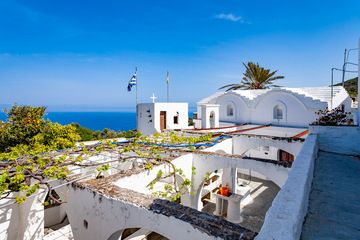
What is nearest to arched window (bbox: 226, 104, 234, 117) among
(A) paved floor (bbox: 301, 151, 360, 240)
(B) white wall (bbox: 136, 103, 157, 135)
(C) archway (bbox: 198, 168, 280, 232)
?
(C) archway (bbox: 198, 168, 280, 232)

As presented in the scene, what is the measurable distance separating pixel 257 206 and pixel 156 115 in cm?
A: 1139

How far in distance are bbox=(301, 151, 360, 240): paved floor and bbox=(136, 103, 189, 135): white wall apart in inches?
661

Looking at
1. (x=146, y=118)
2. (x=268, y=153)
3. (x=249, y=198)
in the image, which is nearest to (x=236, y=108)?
(x=268, y=153)

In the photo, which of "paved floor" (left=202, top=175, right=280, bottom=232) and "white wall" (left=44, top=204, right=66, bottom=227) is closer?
"white wall" (left=44, top=204, right=66, bottom=227)

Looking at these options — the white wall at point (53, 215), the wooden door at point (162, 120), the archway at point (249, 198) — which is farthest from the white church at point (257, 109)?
the white wall at point (53, 215)

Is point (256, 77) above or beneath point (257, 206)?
above

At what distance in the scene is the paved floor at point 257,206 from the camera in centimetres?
1210

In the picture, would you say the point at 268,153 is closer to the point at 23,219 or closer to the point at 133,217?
the point at 133,217

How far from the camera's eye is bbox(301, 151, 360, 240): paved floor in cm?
228

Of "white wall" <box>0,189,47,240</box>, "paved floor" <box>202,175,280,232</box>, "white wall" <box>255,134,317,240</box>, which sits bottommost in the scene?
"paved floor" <box>202,175,280,232</box>

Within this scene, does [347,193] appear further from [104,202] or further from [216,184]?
[216,184]

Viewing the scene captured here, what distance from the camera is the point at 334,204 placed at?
2.92 metres

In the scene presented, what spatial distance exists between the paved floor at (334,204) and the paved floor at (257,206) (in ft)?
25.8

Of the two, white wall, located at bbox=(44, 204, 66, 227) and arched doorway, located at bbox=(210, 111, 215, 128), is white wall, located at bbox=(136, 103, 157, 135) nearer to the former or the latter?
arched doorway, located at bbox=(210, 111, 215, 128)
